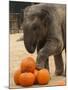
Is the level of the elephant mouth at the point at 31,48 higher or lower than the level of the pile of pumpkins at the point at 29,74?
higher

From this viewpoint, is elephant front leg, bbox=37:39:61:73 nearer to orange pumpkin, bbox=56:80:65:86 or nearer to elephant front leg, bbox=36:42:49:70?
elephant front leg, bbox=36:42:49:70

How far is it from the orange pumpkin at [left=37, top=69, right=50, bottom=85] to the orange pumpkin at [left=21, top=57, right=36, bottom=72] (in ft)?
0.23

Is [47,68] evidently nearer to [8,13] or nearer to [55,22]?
[55,22]

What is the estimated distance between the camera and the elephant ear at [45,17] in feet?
5.89

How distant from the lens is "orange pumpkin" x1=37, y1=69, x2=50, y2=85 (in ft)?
5.81

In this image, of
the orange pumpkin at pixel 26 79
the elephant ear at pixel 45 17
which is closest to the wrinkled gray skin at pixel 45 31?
the elephant ear at pixel 45 17

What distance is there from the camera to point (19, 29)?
5.76 feet

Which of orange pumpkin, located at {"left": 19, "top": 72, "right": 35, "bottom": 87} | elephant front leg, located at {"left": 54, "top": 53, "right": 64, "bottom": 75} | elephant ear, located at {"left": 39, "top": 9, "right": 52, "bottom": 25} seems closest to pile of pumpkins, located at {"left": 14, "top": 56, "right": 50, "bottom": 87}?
orange pumpkin, located at {"left": 19, "top": 72, "right": 35, "bottom": 87}

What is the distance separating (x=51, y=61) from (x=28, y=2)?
524 mm

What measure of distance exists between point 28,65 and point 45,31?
31cm

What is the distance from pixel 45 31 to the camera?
5.92 feet

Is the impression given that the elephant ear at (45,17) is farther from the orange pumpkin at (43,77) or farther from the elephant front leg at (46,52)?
the orange pumpkin at (43,77)

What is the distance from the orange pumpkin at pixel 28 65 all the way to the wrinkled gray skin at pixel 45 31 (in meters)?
0.05

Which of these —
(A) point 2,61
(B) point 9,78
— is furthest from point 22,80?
(A) point 2,61
